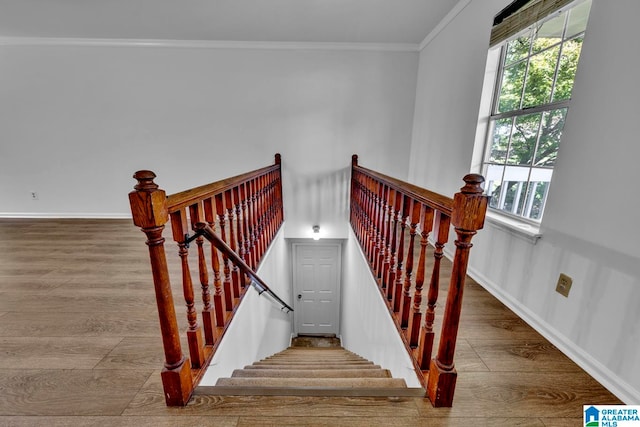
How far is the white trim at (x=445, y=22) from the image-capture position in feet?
7.79

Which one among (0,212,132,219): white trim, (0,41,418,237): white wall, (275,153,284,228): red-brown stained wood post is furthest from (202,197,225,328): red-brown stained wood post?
(0,212,132,219): white trim

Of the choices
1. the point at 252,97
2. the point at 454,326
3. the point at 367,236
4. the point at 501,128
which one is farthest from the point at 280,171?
the point at 454,326

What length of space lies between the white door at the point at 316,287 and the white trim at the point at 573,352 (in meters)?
2.84

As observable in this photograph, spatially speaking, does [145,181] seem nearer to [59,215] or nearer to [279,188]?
[279,188]

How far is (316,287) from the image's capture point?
470 cm

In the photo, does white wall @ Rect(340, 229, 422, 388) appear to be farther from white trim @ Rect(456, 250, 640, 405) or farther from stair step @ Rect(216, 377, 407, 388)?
white trim @ Rect(456, 250, 640, 405)

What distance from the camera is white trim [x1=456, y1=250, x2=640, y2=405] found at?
113 centimetres

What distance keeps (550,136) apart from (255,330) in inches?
108

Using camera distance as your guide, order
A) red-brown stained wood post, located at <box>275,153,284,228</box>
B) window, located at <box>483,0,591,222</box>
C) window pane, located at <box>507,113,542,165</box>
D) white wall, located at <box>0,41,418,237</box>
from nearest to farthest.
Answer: window, located at <box>483,0,591,222</box> < window pane, located at <box>507,113,542,165</box> < white wall, located at <box>0,41,418,237</box> < red-brown stained wood post, located at <box>275,153,284,228</box>

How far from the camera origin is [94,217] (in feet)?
12.5

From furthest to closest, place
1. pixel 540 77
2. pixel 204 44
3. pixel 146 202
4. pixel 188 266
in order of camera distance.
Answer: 1. pixel 204 44
2. pixel 540 77
3. pixel 188 266
4. pixel 146 202

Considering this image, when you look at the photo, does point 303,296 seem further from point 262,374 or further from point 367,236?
point 262,374

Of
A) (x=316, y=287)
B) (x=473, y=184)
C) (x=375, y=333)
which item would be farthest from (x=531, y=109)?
(x=316, y=287)

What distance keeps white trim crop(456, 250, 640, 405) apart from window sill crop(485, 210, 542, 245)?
0.46 meters
